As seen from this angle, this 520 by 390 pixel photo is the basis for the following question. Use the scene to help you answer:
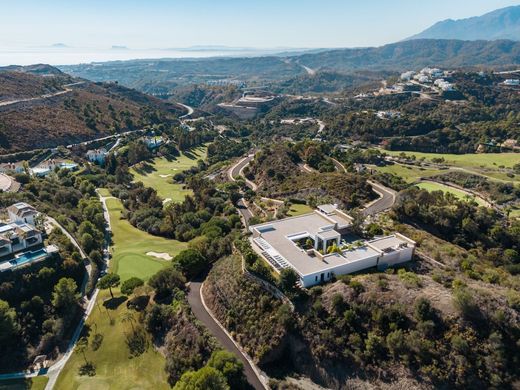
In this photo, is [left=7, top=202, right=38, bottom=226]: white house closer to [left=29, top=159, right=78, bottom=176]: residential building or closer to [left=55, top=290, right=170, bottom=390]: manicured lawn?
[left=55, top=290, right=170, bottom=390]: manicured lawn

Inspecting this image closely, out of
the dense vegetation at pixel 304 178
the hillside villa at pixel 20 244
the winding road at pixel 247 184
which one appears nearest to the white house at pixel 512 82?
the dense vegetation at pixel 304 178

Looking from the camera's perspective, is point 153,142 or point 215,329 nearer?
point 215,329

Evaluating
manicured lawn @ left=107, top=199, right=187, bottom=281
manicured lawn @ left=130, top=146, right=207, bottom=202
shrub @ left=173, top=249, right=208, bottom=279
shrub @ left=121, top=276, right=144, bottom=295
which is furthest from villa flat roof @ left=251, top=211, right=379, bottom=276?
manicured lawn @ left=130, top=146, right=207, bottom=202

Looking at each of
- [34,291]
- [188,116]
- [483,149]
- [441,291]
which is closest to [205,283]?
[34,291]

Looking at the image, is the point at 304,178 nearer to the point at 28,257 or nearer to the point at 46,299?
the point at 28,257

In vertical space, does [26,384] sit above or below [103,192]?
above

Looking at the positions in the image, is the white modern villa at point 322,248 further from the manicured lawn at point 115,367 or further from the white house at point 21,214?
the white house at point 21,214

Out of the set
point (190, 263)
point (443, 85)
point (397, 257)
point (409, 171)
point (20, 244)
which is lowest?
point (409, 171)

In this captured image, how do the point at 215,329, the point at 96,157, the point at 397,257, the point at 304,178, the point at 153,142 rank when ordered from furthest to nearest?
the point at 153,142, the point at 96,157, the point at 304,178, the point at 397,257, the point at 215,329

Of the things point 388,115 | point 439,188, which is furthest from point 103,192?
point 388,115
